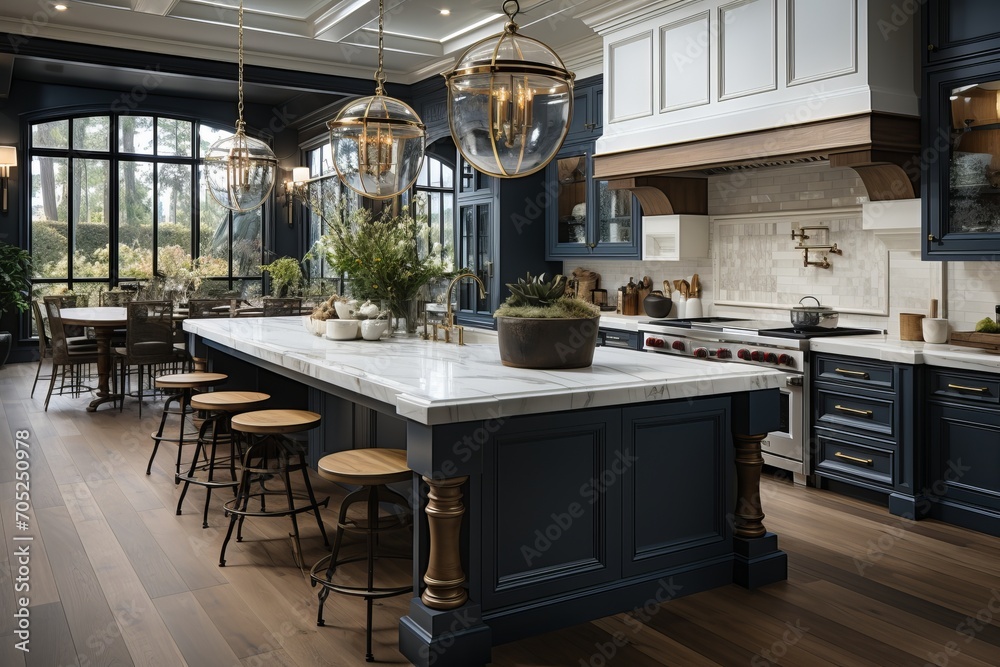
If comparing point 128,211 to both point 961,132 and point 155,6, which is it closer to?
point 155,6

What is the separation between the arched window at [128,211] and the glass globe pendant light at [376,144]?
6.63m

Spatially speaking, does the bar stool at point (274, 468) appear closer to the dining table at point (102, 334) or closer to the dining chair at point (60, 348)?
the dining table at point (102, 334)

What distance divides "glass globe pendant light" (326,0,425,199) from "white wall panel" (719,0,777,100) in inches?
82.7

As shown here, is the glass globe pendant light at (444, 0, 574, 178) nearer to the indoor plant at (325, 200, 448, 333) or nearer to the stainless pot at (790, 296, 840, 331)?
the indoor plant at (325, 200, 448, 333)

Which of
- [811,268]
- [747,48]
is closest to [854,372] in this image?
[811,268]

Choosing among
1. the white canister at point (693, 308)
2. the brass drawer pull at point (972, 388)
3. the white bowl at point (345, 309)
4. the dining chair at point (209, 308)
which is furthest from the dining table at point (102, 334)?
the brass drawer pull at point (972, 388)

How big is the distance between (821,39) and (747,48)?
1.72ft

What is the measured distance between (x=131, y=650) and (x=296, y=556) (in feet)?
3.22

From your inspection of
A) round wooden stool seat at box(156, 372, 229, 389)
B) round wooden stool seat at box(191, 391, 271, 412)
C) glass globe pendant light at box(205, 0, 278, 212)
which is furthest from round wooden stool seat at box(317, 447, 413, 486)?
glass globe pendant light at box(205, 0, 278, 212)

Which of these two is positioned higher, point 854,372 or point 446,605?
Answer: point 854,372

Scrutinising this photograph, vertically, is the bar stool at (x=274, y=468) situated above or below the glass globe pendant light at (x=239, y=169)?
below

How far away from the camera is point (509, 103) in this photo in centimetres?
304

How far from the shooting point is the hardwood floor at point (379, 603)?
2910 mm

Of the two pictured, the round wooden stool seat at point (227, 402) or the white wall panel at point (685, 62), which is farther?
the white wall panel at point (685, 62)
